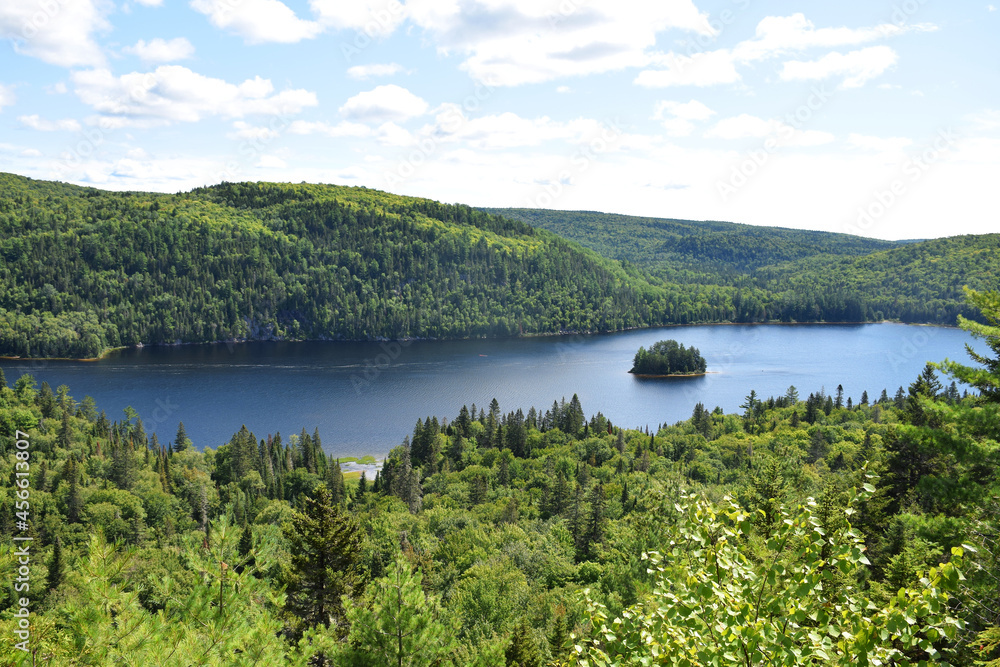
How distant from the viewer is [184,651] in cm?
884

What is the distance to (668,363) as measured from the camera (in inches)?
5625

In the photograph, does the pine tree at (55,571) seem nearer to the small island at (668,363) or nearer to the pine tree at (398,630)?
the pine tree at (398,630)

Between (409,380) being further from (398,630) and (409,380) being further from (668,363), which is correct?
(398,630)

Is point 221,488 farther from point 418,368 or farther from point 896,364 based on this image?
point 896,364

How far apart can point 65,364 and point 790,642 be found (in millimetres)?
174848

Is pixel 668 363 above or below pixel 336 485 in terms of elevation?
above

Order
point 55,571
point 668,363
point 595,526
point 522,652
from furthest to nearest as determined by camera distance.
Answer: point 668,363 < point 595,526 < point 55,571 < point 522,652

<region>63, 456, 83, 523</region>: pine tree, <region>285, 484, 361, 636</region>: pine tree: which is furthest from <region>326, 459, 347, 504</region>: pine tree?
<region>285, 484, 361, 636</region>: pine tree

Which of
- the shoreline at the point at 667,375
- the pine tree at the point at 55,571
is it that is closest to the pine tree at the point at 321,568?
the pine tree at the point at 55,571

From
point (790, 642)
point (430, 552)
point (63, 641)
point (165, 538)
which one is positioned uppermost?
point (790, 642)

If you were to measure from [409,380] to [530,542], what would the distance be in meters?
89.3

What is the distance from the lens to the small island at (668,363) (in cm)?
14200

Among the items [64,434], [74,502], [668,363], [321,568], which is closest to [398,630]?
[321,568]

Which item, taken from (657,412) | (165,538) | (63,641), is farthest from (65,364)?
(63,641)
